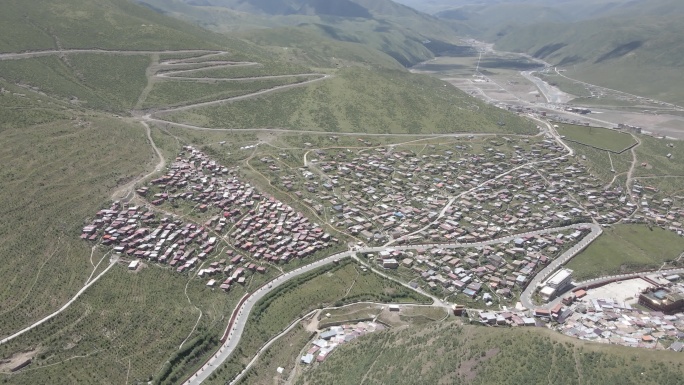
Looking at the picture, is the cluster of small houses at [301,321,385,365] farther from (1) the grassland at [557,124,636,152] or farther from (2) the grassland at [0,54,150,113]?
(1) the grassland at [557,124,636,152]

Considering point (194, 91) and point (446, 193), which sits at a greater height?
point (194, 91)

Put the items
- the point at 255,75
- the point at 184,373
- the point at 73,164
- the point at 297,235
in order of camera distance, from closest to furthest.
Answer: the point at 184,373 < the point at 297,235 < the point at 73,164 < the point at 255,75

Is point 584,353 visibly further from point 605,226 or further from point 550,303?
point 605,226

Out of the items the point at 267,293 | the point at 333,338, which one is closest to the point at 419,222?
the point at 267,293

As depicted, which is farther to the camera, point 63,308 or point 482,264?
point 482,264

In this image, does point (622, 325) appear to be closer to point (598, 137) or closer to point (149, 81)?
point (598, 137)

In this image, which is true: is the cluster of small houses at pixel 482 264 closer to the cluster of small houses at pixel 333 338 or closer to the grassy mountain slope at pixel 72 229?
the cluster of small houses at pixel 333 338

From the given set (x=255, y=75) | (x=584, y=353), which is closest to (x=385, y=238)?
(x=584, y=353)
